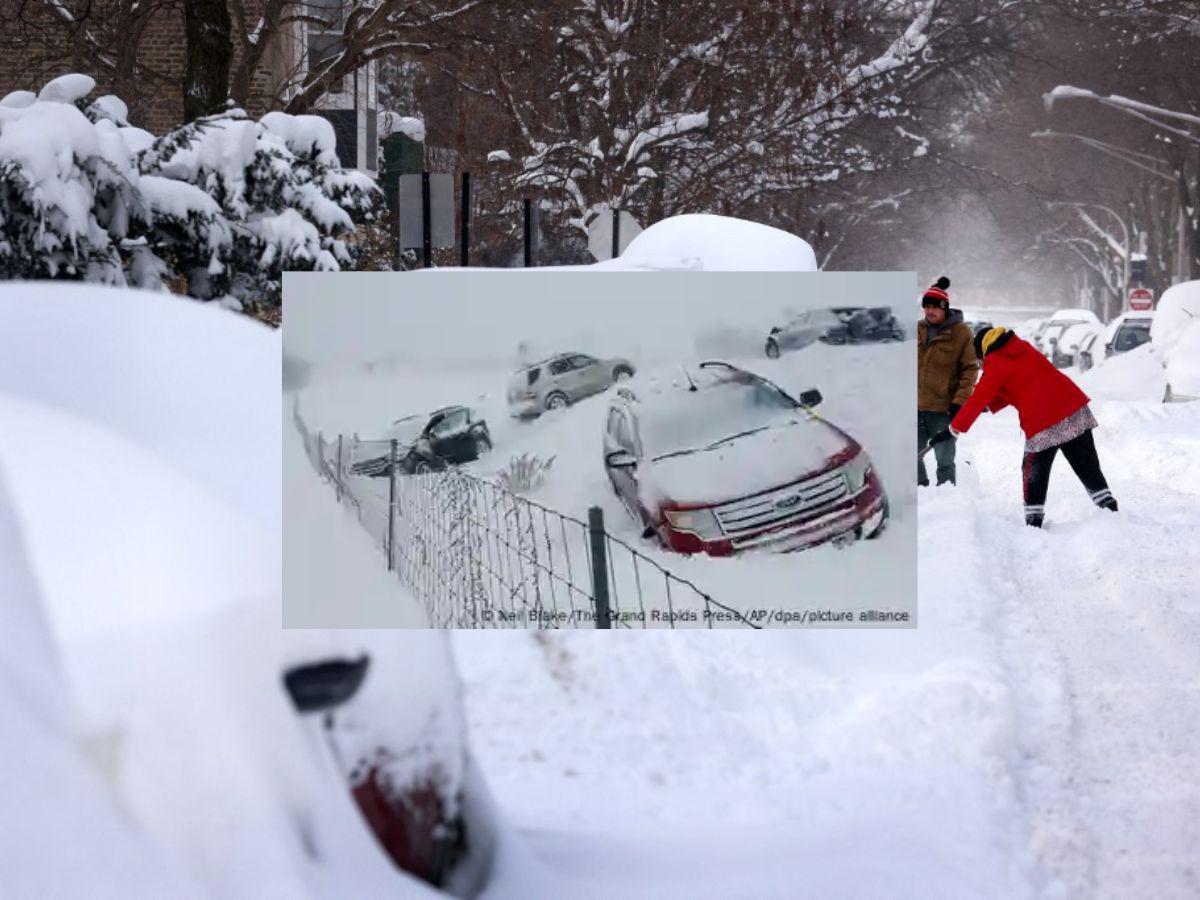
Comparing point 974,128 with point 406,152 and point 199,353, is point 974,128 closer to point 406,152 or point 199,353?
point 406,152

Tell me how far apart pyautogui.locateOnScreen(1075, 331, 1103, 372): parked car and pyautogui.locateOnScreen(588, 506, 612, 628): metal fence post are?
30.6 meters

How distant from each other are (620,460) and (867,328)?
69cm

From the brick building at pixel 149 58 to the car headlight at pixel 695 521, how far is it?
12956mm

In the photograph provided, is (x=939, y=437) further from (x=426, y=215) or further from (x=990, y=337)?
(x=426, y=215)

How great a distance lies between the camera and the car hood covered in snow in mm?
4230

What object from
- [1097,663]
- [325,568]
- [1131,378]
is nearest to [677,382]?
[325,568]

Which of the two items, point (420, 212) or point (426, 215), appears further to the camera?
point (420, 212)

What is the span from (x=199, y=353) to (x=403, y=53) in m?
14.9

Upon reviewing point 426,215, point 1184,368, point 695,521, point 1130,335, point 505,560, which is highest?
point 426,215

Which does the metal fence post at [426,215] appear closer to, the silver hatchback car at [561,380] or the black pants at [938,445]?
the black pants at [938,445]

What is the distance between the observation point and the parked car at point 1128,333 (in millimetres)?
31758

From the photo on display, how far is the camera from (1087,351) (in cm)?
3506

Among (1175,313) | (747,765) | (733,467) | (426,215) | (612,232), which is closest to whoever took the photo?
(733,467)

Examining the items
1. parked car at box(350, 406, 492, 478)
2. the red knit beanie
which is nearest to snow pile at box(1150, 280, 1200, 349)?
the red knit beanie
